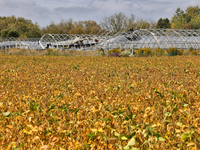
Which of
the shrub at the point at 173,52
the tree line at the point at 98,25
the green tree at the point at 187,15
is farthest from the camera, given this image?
the green tree at the point at 187,15

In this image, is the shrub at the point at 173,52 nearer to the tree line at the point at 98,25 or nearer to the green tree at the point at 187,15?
the tree line at the point at 98,25

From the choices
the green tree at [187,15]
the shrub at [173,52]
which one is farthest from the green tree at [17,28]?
the shrub at [173,52]

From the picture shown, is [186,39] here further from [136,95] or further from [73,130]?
[73,130]

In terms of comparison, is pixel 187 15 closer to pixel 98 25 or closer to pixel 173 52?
pixel 98 25

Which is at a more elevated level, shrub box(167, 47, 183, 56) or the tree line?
the tree line

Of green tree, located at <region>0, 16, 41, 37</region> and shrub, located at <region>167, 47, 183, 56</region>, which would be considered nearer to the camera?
shrub, located at <region>167, 47, 183, 56</region>

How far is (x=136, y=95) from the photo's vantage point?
5172 mm

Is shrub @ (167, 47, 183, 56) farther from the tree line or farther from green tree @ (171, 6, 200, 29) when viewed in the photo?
green tree @ (171, 6, 200, 29)

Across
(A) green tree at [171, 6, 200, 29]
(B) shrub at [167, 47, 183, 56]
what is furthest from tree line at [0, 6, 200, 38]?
(B) shrub at [167, 47, 183, 56]

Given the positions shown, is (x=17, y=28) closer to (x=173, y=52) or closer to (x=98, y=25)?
(x=98, y=25)

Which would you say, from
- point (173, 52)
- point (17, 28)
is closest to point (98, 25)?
point (17, 28)

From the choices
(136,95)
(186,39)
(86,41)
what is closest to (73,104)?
(136,95)

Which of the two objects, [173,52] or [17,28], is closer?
[173,52]

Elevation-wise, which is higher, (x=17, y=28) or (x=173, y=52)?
(x=17, y=28)
